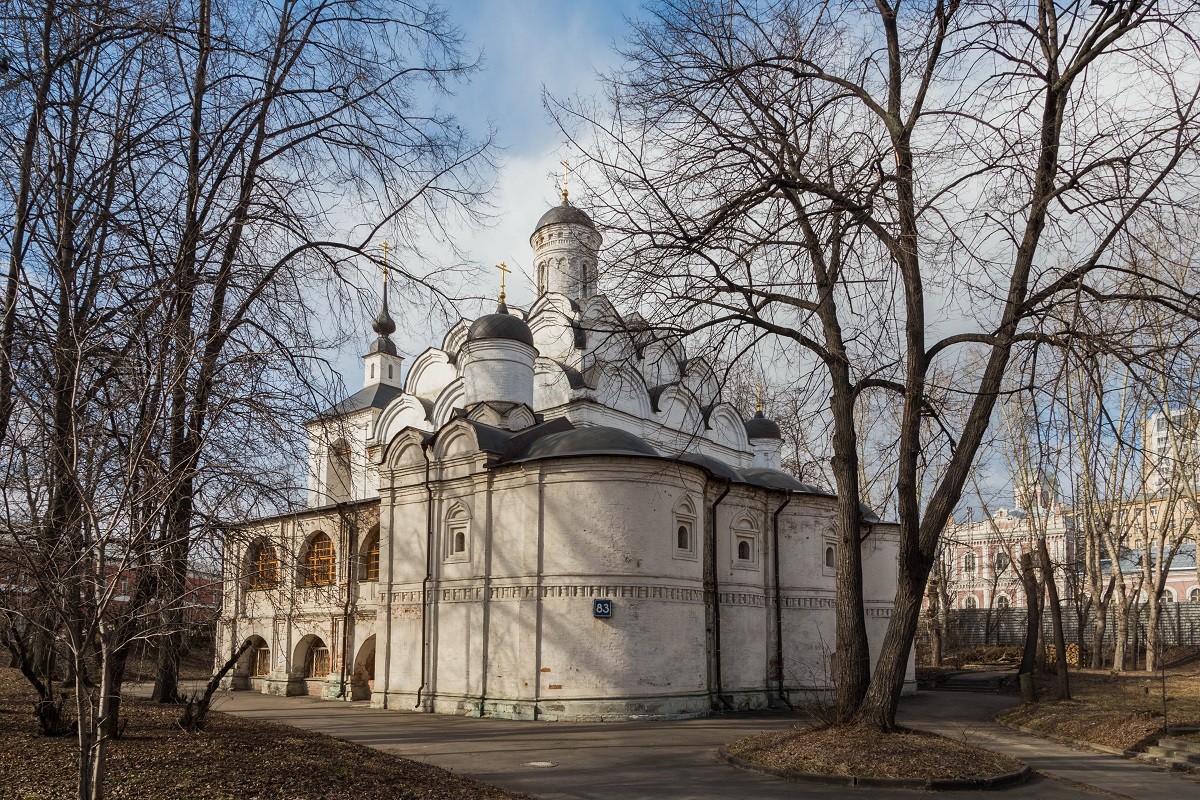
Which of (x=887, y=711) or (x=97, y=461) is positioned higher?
(x=97, y=461)

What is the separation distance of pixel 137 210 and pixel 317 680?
61.0 feet

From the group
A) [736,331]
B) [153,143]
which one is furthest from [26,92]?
[736,331]

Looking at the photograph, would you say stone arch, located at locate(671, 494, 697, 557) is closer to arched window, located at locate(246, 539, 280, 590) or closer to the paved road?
the paved road

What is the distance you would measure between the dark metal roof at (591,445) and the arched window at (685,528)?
1.25 m

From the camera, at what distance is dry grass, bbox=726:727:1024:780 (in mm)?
9875

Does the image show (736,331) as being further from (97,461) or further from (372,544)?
(372,544)

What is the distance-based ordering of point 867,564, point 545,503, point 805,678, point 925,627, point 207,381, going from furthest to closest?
1. point 925,627
2. point 867,564
3. point 805,678
4. point 545,503
5. point 207,381

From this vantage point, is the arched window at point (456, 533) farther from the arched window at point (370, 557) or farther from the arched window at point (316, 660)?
the arched window at point (316, 660)

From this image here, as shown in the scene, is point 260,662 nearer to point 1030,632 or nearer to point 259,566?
point 259,566

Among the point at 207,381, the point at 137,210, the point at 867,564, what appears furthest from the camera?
the point at 867,564

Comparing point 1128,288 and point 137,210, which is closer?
point 137,210

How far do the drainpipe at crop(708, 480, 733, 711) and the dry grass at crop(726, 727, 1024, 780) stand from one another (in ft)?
24.6

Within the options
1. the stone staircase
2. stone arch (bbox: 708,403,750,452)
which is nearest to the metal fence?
stone arch (bbox: 708,403,750,452)

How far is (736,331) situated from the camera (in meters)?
11.6
